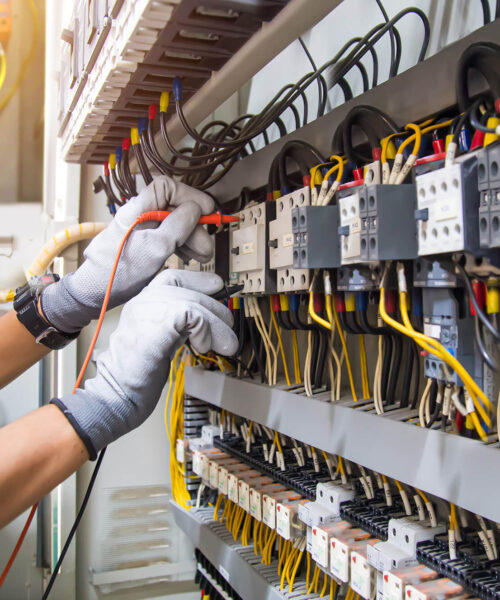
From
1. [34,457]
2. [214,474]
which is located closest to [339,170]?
[34,457]

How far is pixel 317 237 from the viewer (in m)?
1.02

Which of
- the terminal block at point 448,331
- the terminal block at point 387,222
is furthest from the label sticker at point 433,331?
the terminal block at point 387,222

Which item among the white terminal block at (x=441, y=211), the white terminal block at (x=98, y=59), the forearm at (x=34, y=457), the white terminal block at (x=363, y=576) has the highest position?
the white terminal block at (x=98, y=59)

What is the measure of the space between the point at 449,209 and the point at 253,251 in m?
0.60

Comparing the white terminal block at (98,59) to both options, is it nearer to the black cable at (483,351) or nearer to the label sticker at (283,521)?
the black cable at (483,351)

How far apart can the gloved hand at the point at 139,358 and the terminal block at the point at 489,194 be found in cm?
48

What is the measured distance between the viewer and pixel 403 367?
1.25 meters

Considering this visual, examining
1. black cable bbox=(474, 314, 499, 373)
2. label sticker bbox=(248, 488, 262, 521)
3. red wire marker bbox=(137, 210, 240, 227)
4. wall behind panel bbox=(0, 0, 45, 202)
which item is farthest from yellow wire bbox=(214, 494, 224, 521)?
wall behind panel bbox=(0, 0, 45, 202)

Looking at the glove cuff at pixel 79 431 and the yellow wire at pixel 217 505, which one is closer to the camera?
the glove cuff at pixel 79 431

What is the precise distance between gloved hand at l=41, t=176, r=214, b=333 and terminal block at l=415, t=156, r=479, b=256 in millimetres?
532

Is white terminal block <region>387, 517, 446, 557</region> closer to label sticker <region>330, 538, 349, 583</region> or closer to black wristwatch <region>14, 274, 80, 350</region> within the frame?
label sticker <region>330, 538, 349, 583</region>

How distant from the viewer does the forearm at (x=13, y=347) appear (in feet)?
4.31

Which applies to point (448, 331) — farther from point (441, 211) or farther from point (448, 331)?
point (441, 211)

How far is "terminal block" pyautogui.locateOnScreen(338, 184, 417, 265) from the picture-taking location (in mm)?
840
